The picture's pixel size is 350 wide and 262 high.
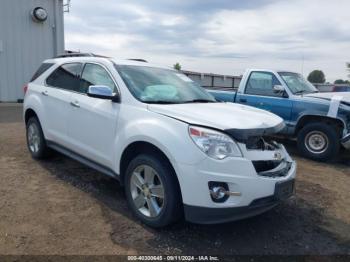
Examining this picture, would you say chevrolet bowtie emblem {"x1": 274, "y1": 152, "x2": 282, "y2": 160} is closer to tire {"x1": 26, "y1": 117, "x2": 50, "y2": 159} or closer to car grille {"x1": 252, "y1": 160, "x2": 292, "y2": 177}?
car grille {"x1": 252, "y1": 160, "x2": 292, "y2": 177}

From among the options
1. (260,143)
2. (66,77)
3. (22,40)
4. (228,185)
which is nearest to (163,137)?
(228,185)

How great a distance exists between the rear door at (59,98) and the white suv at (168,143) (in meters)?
0.02

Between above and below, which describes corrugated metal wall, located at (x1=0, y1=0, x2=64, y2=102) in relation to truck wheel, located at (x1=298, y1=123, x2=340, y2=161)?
above

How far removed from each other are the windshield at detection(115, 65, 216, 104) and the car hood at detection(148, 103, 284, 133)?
10.5 inches

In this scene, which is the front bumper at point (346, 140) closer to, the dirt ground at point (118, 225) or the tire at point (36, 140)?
the dirt ground at point (118, 225)

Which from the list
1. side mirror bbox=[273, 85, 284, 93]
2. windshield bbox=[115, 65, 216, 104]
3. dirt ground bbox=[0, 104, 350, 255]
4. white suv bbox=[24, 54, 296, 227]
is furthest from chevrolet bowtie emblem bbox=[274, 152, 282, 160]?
side mirror bbox=[273, 85, 284, 93]

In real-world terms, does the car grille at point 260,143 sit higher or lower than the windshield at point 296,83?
lower

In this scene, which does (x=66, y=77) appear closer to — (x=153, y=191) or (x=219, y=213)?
(x=153, y=191)

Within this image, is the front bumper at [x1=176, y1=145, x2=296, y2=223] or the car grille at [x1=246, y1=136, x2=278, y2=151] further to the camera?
the car grille at [x1=246, y1=136, x2=278, y2=151]

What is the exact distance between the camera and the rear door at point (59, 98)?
17.0 ft

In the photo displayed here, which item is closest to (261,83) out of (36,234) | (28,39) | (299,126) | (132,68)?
(299,126)

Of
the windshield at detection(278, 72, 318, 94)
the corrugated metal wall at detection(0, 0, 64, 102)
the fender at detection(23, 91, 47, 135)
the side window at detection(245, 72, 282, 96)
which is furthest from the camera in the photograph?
the corrugated metal wall at detection(0, 0, 64, 102)

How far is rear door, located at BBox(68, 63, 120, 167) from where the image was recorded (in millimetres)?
4344

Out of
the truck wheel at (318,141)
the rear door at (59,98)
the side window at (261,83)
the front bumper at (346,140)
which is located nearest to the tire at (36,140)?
the rear door at (59,98)
